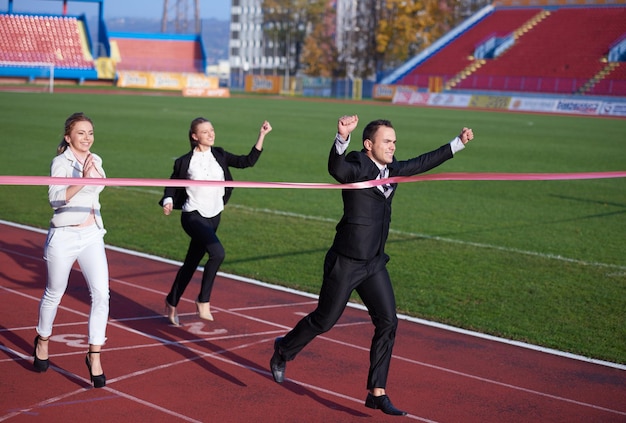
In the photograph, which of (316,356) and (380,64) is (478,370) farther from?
(380,64)

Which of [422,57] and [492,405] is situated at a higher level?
[422,57]

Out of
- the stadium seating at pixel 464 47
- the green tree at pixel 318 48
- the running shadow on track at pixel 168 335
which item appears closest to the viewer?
the running shadow on track at pixel 168 335

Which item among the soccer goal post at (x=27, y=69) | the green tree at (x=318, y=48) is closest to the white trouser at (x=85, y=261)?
the soccer goal post at (x=27, y=69)

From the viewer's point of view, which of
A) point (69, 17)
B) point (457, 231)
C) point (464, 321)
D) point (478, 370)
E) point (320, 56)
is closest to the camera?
point (478, 370)

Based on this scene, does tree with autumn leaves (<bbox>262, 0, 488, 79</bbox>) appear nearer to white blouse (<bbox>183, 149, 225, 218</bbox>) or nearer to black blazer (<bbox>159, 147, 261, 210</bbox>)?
black blazer (<bbox>159, 147, 261, 210</bbox>)

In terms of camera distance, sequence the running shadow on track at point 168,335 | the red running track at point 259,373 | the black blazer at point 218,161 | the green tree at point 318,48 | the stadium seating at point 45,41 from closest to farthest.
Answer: the red running track at point 259,373 < the running shadow on track at point 168,335 < the black blazer at point 218,161 < the stadium seating at point 45,41 < the green tree at point 318,48

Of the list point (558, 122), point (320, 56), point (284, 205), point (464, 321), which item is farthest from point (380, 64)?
point (464, 321)

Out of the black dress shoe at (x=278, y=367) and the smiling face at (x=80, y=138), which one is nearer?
the smiling face at (x=80, y=138)

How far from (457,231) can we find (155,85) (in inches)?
2688

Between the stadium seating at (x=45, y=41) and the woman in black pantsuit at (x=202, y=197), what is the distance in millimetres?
56042

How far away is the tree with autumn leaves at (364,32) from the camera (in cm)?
8794

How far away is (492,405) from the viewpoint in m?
6.99

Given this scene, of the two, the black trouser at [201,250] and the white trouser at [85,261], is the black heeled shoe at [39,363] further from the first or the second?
the black trouser at [201,250]

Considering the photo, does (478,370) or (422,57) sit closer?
(478,370)
